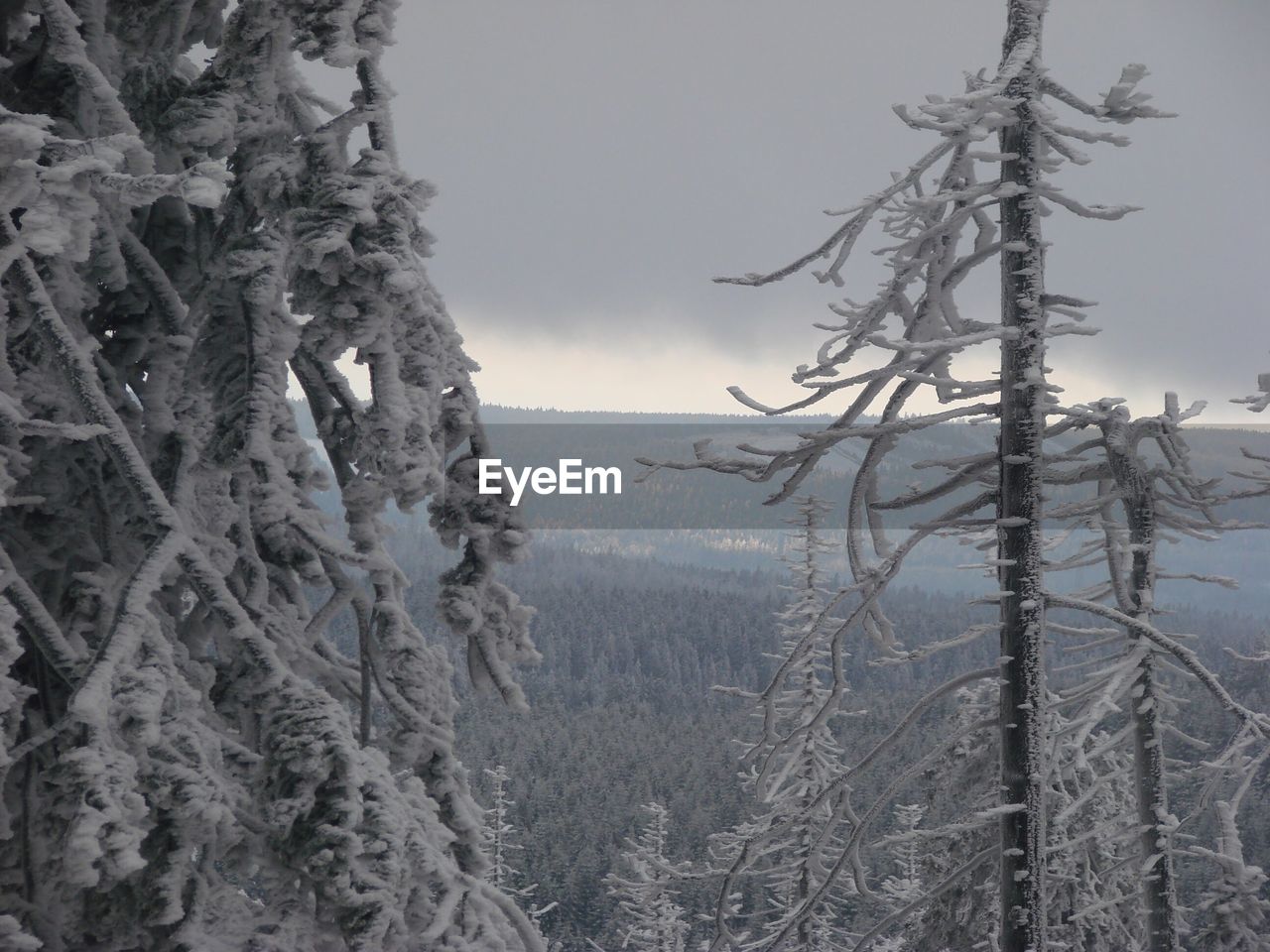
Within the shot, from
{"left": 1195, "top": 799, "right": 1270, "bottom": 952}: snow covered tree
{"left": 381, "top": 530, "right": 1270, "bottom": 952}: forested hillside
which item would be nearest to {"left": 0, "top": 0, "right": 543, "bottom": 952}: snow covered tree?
{"left": 1195, "top": 799, "right": 1270, "bottom": 952}: snow covered tree

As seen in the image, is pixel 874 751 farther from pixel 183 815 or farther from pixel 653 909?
pixel 653 909

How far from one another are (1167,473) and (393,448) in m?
4.45

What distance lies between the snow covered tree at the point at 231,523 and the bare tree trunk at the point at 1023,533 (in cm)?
281

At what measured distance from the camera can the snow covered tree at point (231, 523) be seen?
3.14 metres

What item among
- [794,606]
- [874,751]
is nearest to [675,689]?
[794,606]

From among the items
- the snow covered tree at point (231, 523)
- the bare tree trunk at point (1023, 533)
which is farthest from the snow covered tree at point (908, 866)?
the snow covered tree at point (231, 523)

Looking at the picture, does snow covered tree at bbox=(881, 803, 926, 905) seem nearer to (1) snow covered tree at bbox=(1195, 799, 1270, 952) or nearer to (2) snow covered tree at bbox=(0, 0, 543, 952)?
(1) snow covered tree at bbox=(1195, 799, 1270, 952)

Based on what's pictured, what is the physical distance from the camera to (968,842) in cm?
1534

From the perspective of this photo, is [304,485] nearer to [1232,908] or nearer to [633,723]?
[1232,908]

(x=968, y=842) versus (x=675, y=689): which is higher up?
(x=968, y=842)

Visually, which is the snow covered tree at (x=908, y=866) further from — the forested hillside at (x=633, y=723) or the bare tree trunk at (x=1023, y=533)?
the forested hillside at (x=633, y=723)

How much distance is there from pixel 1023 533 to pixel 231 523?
3.80 metres

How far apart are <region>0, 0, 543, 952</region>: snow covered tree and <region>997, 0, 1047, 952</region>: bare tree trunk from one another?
2.81m

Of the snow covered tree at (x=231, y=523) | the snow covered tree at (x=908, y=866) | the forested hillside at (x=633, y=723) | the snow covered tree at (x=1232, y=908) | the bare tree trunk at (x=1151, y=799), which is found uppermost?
the snow covered tree at (x=231, y=523)
